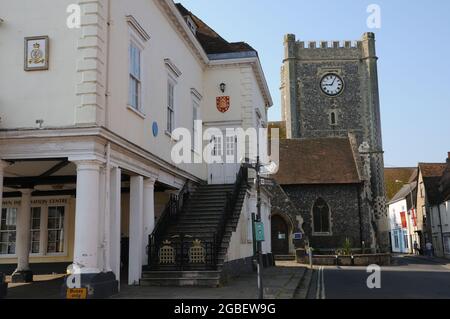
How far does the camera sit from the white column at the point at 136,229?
15109 millimetres

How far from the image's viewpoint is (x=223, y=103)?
23.1 meters

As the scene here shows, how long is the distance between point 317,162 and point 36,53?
112 ft

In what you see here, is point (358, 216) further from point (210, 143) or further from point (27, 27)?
point (27, 27)

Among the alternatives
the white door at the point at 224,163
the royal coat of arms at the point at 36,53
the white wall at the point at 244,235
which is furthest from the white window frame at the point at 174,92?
the royal coat of arms at the point at 36,53

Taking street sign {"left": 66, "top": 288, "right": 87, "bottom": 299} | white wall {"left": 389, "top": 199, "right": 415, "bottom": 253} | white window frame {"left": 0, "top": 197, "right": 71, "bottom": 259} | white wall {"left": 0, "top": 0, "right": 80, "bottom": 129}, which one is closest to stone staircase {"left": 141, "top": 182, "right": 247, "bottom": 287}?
street sign {"left": 66, "top": 288, "right": 87, "bottom": 299}

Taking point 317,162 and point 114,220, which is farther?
point 317,162

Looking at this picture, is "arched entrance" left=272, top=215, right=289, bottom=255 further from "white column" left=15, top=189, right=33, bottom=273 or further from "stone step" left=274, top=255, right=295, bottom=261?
"white column" left=15, top=189, right=33, bottom=273

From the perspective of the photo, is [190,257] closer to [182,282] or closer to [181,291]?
[182,282]

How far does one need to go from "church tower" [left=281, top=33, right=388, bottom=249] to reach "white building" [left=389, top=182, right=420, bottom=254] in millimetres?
11230

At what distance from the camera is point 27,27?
12836mm

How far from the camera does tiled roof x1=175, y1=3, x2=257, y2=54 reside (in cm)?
2405

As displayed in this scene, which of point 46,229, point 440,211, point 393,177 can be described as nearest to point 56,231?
point 46,229

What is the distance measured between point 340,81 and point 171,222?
39.1m
